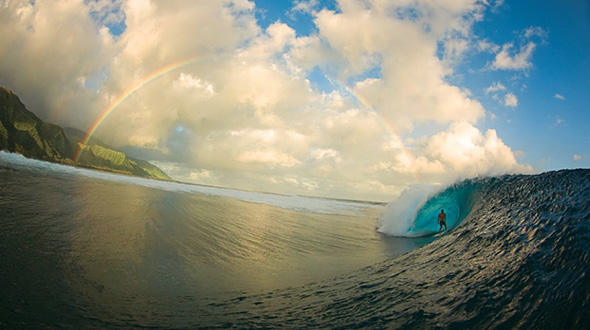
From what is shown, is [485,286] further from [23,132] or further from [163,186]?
[23,132]

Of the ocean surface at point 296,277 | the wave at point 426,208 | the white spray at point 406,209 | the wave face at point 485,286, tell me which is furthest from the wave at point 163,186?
the wave face at point 485,286

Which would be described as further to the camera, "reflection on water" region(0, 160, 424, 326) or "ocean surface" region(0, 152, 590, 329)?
"reflection on water" region(0, 160, 424, 326)

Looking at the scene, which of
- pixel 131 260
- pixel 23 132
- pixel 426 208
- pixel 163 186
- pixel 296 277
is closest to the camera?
pixel 131 260

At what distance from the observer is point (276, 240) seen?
463 inches

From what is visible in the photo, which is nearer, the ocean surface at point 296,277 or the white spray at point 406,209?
the ocean surface at point 296,277

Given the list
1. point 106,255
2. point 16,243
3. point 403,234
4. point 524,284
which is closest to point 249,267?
point 106,255

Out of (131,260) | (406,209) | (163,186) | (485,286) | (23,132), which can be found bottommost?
(163,186)

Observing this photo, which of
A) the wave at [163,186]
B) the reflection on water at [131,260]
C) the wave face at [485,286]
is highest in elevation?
the wave face at [485,286]

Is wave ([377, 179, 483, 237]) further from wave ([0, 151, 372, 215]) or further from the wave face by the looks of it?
wave ([0, 151, 372, 215])

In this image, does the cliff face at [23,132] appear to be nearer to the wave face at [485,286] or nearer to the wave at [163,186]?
the wave at [163,186]

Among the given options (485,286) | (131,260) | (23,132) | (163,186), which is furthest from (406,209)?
(23,132)

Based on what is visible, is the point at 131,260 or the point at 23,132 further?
the point at 23,132

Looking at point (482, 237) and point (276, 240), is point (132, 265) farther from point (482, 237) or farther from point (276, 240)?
point (482, 237)

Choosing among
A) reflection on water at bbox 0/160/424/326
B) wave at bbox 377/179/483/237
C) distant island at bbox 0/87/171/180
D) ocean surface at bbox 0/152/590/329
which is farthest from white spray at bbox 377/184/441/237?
distant island at bbox 0/87/171/180
